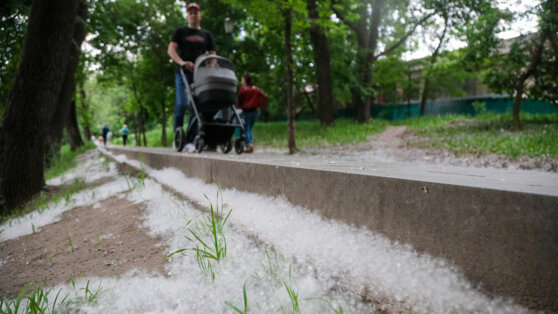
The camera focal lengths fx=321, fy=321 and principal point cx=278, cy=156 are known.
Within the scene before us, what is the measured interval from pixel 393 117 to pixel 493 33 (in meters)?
21.5

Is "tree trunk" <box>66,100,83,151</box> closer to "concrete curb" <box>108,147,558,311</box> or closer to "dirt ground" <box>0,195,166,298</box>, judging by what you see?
"dirt ground" <box>0,195,166,298</box>

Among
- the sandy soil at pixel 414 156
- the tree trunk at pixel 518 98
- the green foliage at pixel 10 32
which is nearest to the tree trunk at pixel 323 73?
the sandy soil at pixel 414 156

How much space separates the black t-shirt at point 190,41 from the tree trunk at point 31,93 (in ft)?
5.13

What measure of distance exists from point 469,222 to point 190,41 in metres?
5.07

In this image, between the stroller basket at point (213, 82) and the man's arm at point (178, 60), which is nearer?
the stroller basket at point (213, 82)

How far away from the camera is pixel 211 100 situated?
4.70m

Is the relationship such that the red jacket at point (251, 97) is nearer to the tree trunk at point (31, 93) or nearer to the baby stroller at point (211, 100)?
the baby stroller at point (211, 100)

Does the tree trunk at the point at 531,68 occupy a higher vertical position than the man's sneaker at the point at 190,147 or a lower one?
higher

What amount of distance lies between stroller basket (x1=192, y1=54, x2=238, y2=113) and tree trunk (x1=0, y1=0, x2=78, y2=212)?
2.08 meters

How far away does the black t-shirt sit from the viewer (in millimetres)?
5199

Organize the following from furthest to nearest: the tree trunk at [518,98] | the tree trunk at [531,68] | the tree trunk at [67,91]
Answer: the tree trunk at [518,98] → the tree trunk at [531,68] → the tree trunk at [67,91]

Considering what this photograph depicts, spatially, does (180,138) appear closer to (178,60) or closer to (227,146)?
(227,146)

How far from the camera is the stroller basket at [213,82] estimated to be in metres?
4.64

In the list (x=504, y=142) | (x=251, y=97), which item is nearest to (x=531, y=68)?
(x=504, y=142)
